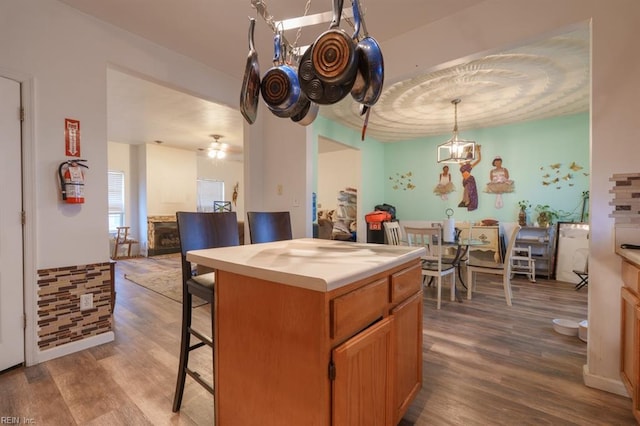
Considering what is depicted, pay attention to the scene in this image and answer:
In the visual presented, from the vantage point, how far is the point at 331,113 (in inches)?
175

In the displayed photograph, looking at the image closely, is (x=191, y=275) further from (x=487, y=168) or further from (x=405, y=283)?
(x=487, y=168)

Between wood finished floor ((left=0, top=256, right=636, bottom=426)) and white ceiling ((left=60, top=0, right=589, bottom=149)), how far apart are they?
2.31 m

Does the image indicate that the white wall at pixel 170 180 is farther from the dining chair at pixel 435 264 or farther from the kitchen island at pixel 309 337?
the kitchen island at pixel 309 337

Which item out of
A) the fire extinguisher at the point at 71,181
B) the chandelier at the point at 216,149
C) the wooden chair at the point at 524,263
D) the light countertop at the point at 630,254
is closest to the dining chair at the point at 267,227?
the fire extinguisher at the point at 71,181

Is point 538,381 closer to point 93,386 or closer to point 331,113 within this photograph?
point 93,386

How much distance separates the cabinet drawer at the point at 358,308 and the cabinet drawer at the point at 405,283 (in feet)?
0.20

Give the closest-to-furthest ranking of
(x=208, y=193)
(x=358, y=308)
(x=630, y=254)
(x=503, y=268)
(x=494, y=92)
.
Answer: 1. (x=358, y=308)
2. (x=630, y=254)
3. (x=503, y=268)
4. (x=494, y=92)
5. (x=208, y=193)

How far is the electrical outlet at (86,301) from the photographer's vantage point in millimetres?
2227

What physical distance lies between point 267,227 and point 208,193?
271 inches

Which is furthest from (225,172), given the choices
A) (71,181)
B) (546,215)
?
(546,215)

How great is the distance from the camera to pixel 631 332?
151 centimetres

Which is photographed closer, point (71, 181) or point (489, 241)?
point (71, 181)

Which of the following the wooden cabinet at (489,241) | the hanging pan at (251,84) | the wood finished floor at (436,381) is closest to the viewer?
the hanging pan at (251,84)

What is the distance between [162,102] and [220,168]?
4.45m
